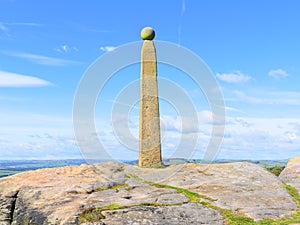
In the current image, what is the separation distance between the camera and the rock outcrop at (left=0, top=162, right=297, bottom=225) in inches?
539

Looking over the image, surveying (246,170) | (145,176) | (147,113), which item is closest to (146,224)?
(145,176)

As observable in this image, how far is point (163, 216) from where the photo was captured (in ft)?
43.6

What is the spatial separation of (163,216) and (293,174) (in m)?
12.0

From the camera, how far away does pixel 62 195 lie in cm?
1619

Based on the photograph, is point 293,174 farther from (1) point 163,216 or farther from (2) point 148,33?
(2) point 148,33

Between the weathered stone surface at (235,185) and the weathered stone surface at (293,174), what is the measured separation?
1.34 metres

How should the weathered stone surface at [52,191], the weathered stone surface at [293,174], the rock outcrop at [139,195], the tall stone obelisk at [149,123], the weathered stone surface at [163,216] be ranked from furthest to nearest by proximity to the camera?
Result: the tall stone obelisk at [149,123], the weathered stone surface at [293,174], the weathered stone surface at [52,191], the rock outcrop at [139,195], the weathered stone surface at [163,216]

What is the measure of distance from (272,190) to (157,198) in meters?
6.11

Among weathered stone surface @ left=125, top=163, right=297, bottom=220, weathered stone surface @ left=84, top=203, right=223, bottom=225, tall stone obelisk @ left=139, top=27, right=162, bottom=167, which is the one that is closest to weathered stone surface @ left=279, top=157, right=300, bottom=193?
weathered stone surface @ left=125, top=163, right=297, bottom=220

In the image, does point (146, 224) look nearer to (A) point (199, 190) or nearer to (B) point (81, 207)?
(B) point (81, 207)

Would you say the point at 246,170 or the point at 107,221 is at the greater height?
the point at 246,170

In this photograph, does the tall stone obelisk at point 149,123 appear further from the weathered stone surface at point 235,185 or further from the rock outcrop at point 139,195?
the rock outcrop at point 139,195

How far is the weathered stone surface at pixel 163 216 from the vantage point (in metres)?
12.8

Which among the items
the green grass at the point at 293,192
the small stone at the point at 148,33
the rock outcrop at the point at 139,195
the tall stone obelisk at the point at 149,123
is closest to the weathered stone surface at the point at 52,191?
the rock outcrop at the point at 139,195
